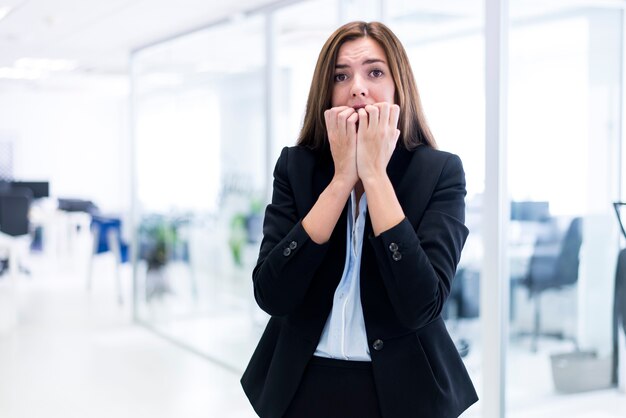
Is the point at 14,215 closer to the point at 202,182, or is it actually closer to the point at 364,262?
the point at 202,182

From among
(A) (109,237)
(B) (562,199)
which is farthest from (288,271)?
(A) (109,237)

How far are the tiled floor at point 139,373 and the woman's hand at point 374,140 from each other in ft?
6.13

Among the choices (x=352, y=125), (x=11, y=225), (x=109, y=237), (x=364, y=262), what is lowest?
(x=109, y=237)

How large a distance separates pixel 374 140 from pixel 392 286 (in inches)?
10.6

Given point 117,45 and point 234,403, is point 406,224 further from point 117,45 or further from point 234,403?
point 117,45

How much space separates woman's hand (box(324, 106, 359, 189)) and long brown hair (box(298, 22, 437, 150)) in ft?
0.31

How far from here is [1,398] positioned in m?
4.50

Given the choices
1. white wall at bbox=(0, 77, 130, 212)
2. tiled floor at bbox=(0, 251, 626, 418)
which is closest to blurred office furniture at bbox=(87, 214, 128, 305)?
tiled floor at bbox=(0, 251, 626, 418)

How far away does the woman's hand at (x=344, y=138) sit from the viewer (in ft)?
4.37

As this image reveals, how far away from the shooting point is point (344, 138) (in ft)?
4.40

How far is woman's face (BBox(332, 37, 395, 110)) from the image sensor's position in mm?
1398

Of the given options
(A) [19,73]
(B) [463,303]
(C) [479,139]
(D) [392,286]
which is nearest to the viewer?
(D) [392,286]

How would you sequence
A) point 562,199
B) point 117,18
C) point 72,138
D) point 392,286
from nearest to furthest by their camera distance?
1. point 392,286
2. point 562,199
3. point 117,18
4. point 72,138

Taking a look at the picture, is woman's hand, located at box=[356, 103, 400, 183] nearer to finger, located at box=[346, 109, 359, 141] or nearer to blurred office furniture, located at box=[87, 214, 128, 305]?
finger, located at box=[346, 109, 359, 141]
